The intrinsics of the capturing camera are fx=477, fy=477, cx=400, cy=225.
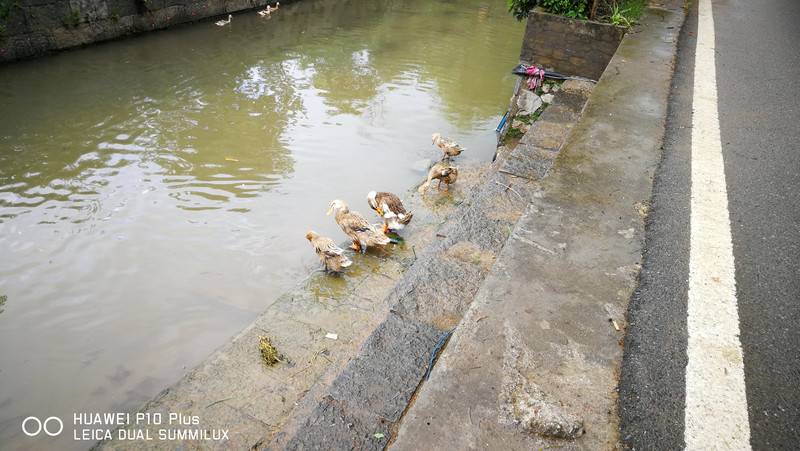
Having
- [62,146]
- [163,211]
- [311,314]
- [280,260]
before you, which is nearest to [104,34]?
[62,146]

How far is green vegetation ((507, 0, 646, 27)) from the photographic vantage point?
7184mm

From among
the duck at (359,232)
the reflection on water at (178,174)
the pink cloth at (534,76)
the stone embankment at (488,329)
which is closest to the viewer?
the stone embankment at (488,329)

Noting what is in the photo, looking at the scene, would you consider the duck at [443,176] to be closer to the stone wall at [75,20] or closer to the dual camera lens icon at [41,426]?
the dual camera lens icon at [41,426]

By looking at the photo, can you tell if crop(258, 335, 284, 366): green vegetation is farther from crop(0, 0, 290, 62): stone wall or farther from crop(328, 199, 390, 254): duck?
crop(0, 0, 290, 62): stone wall

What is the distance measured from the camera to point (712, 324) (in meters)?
2.42

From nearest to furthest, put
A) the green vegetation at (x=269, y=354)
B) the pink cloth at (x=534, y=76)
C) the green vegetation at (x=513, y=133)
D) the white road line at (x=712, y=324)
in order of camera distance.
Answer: the white road line at (x=712, y=324) < the green vegetation at (x=269, y=354) < the pink cloth at (x=534, y=76) < the green vegetation at (x=513, y=133)

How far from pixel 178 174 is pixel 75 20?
7507 millimetres

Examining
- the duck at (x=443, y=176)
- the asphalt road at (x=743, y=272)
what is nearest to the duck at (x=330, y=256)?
the duck at (x=443, y=176)

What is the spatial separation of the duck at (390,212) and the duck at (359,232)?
360 mm

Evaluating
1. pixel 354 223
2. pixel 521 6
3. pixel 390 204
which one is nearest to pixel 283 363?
pixel 354 223

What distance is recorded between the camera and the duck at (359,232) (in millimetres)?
5570

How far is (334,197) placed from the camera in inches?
277

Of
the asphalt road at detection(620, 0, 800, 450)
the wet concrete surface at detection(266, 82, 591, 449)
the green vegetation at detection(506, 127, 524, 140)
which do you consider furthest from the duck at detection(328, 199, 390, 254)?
the green vegetation at detection(506, 127, 524, 140)

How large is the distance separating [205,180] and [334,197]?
193 centimetres
